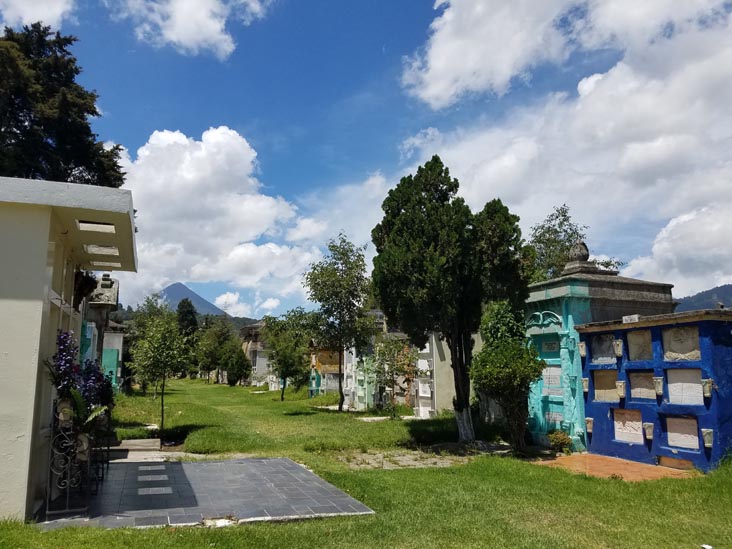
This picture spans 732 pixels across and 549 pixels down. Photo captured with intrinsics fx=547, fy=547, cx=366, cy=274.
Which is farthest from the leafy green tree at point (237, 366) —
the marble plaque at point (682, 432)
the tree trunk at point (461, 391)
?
the marble plaque at point (682, 432)

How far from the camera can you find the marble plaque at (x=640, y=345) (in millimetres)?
11555

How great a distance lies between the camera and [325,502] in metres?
8.19

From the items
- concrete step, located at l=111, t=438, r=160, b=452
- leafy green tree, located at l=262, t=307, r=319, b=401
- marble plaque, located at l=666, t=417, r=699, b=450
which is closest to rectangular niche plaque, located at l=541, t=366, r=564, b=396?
marble plaque, located at l=666, t=417, r=699, b=450

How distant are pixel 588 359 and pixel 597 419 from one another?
1389 millimetres

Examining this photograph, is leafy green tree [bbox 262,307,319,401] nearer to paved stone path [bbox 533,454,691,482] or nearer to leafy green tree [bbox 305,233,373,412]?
leafy green tree [bbox 305,233,373,412]

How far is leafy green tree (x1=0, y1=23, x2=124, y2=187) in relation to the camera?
2225cm

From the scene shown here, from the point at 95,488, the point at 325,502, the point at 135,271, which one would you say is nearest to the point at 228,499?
the point at 325,502

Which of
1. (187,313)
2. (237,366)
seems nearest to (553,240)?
(237,366)

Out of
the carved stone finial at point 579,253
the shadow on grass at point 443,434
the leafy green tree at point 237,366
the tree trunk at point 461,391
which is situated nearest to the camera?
the carved stone finial at point 579,253

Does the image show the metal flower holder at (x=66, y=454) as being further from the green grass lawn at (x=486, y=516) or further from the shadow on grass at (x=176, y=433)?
the shadow on grass at (x=176, y=433)

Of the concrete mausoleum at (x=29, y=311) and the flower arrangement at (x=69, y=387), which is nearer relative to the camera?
the concrete mausoleum at (x=29, y=311)

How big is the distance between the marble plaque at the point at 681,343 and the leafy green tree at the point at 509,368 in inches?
108

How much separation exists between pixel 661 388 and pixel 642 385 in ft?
2.15

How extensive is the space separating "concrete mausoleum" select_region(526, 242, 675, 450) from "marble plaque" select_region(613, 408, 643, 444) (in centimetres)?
108
